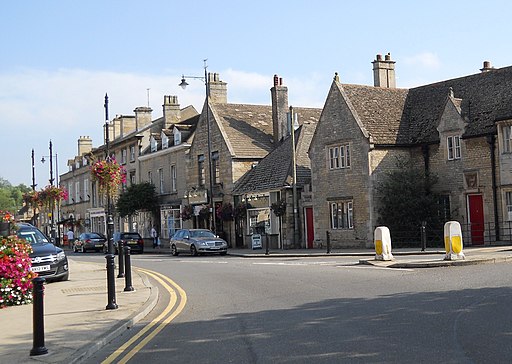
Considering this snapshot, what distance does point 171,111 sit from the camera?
5841 centimetres

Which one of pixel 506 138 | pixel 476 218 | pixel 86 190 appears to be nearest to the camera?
pixel 506 138

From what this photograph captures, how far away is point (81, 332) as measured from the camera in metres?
11.2

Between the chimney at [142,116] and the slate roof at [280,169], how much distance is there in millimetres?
21033

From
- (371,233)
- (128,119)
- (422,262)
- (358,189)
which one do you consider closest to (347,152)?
(358,189)

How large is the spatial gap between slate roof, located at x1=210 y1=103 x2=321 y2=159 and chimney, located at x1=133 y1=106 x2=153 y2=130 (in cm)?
1536

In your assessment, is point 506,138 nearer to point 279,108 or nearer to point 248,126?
point 279,108

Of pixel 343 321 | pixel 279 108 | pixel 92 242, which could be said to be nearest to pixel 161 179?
pixel 92 242

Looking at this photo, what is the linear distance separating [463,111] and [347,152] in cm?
609

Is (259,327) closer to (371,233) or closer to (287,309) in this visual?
(287,309)

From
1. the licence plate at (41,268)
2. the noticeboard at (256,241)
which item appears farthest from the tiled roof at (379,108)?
the licence plate at (41,268)

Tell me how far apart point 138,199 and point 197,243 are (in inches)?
761

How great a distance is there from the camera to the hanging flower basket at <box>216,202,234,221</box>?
145 feet

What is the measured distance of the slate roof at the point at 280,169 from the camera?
40.2 m

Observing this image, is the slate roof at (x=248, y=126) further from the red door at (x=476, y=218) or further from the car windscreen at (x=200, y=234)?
the red door at (x=476, y=218)
